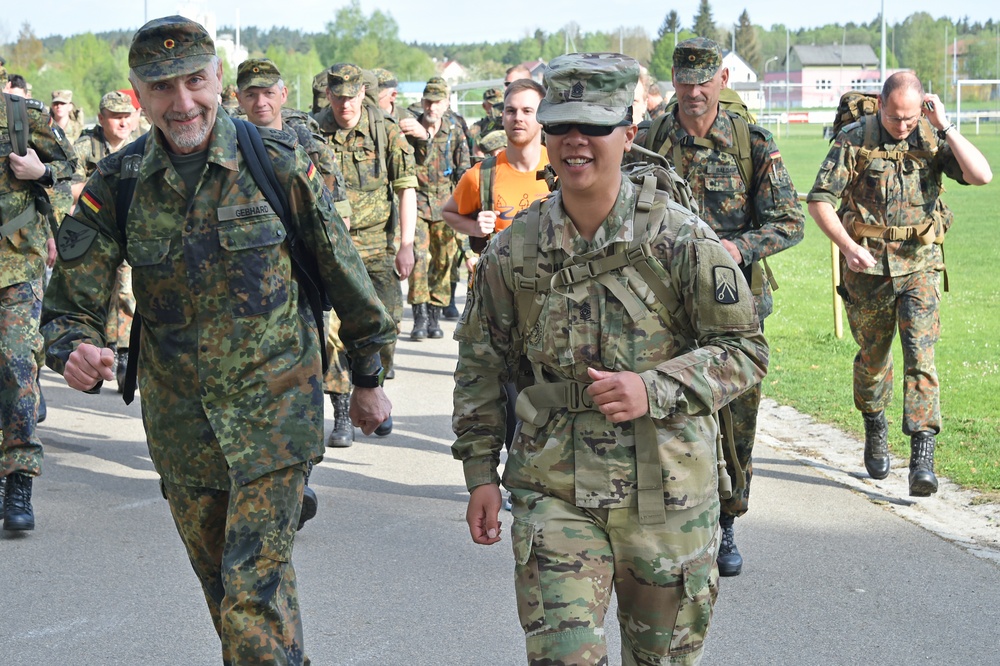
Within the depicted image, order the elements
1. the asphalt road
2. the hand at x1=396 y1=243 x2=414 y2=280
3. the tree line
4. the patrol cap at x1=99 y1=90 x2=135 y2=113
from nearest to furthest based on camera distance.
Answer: the asphalt road
the hand at x1=396 y1=243 x2=414 y2=280
the patrol cap at x1=99 y1=90 x2=135 y2=113
the tree line

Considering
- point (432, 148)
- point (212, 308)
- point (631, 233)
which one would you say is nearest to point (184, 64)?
point (212, 308)

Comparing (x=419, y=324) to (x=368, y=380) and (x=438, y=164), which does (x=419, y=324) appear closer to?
(x=438, y=164)

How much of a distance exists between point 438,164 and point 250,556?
11.5 meters

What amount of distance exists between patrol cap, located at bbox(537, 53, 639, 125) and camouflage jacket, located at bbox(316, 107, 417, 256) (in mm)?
5977

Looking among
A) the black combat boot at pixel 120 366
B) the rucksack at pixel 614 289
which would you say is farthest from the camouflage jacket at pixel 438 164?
the rucksack at pixel 614 289

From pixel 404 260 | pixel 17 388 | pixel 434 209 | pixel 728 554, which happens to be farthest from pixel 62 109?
pixel 728 554

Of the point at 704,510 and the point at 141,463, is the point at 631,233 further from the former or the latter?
the point at 141,463

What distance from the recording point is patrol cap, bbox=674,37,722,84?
603 centimetres

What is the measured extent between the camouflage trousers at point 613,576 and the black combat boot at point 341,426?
5588mm

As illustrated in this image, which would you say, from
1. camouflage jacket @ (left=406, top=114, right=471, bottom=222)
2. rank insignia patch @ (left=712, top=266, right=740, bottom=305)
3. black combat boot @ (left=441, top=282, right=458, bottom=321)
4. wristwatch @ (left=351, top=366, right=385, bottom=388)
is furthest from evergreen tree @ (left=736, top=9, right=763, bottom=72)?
rank insignia patch @ (left=712, top=266, right=740, bottom=305)

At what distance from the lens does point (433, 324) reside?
46.2 feet

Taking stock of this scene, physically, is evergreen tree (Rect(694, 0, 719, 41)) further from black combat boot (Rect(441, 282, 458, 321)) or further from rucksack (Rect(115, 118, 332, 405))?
rucksack (Rect(115, 118, 332, 405))

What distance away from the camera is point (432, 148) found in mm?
15234

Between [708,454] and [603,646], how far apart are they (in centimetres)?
60
